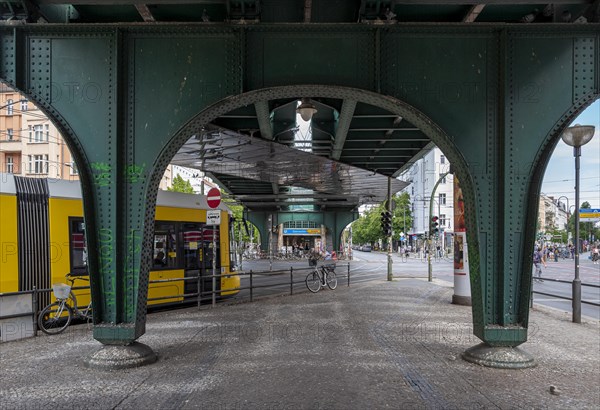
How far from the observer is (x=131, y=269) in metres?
6.62

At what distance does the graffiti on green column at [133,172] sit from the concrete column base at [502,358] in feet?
17.8

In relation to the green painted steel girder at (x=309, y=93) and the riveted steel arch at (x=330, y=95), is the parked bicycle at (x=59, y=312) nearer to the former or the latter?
the green painted steel girder at (x=309, y=93)

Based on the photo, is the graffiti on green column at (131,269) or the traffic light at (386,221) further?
the traffic light at (386,221)

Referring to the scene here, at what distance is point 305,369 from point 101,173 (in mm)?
3945

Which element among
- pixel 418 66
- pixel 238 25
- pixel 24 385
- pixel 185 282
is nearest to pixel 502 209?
pixel 418 66

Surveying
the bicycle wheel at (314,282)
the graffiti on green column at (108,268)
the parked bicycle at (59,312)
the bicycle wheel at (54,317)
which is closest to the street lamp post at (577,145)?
the bicycle wheel at (314,282)

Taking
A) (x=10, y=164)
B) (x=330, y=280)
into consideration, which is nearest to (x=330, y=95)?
(x=330, y=280)

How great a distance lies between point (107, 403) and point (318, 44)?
5.15m

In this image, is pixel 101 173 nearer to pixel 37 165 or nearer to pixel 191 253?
pixel 191 253

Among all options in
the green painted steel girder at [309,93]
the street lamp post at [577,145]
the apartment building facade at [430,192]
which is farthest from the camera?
the apartment building facade at [430,192]

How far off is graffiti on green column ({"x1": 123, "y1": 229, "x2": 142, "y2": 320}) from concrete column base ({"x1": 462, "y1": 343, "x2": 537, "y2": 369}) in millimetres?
4918

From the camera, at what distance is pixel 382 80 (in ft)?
21.4

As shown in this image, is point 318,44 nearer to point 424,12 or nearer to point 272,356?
point 424,12

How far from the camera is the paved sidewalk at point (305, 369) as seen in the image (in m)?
5.18
